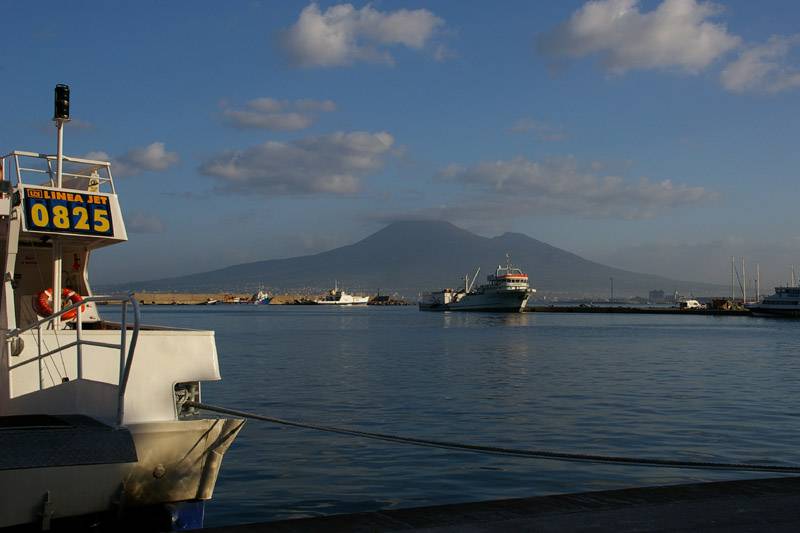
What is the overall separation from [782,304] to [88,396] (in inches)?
5539

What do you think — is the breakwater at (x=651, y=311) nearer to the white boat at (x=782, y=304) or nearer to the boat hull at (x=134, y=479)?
the white boat at (x=782, y=304)

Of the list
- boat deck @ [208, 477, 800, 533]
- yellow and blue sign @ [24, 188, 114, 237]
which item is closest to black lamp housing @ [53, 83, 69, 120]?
yellow and blue sign @ [24, 188, 114, 237]

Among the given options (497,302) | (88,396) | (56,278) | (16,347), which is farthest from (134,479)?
(497,302)

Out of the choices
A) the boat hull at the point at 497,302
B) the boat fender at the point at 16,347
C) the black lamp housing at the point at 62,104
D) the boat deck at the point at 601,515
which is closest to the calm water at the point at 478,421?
the boat fender at the point at 16,347

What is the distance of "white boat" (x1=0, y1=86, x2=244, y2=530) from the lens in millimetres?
8070

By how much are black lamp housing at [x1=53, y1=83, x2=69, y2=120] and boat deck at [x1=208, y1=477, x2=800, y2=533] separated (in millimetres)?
7367

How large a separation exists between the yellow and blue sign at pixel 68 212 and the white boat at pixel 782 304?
452 ft

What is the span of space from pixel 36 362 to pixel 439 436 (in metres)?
10.5

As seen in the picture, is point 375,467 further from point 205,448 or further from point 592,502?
point 592,502

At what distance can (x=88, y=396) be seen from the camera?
9938 millimetres

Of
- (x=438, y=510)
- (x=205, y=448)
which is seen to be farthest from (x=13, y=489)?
(x=438, y=510)

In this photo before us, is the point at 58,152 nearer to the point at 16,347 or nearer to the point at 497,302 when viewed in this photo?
the point at 16,347

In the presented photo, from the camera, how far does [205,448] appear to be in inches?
378

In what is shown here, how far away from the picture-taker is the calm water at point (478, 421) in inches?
536
